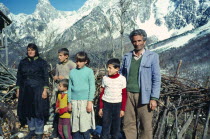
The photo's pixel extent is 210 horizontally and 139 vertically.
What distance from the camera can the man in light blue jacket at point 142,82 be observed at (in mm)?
2904

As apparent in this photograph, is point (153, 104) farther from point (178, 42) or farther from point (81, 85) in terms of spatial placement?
point (178, 42)

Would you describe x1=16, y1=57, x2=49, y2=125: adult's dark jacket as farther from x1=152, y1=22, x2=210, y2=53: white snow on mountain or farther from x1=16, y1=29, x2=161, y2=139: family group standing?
x1=152, y1=22, x2=210, y2=53: white snow on mountain

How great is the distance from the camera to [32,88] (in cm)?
373

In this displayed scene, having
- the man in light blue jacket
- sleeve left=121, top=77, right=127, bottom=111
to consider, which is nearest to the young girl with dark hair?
sleeve left=121, top=77, right=127, bottom=111

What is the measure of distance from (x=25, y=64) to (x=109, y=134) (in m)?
2.03

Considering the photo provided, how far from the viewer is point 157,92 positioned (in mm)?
2877

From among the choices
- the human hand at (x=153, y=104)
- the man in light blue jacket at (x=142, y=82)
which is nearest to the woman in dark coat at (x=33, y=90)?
the man in light blue jacket at (x=142, y=82)

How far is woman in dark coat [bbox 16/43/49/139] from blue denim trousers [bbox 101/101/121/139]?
1226 mm

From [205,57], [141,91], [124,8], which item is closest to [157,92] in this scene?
[141,91]

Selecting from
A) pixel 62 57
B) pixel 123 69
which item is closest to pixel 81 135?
pixel 123 69

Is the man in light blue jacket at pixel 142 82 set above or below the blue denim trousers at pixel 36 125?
above

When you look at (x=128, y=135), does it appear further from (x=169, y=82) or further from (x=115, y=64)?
(x=169, y=82)

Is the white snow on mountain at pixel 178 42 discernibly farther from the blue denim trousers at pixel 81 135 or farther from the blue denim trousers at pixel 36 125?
the blue denim trousers at pixel 81 135

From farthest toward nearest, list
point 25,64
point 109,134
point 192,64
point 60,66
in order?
point 192,64, point 60,66, point 25,64, point 109,134
